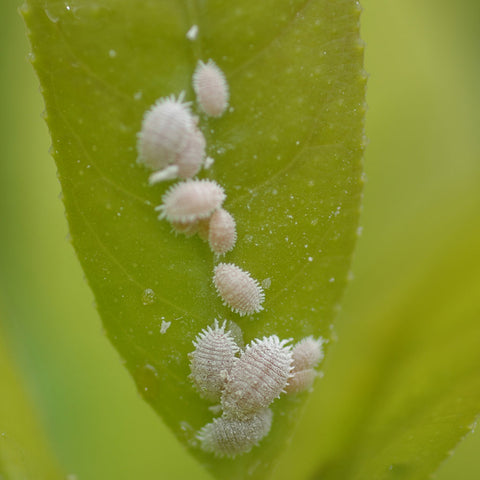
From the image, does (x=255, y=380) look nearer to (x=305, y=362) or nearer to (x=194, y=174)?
(x=305, y=362)

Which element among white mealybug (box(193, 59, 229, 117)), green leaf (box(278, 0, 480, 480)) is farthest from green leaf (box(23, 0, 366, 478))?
green leaf (box(278, 0, 480, 480))

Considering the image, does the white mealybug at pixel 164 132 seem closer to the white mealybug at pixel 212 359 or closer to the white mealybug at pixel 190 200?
the white mealybug at pixel 190 200

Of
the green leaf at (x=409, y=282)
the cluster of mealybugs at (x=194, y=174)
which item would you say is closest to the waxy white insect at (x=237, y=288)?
the cluster of mealybugs at (x=194, y=174)

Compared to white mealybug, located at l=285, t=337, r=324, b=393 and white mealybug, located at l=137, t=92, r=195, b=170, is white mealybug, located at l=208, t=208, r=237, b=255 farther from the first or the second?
white mealybug, located at l=285, t=337, r=324, b=393

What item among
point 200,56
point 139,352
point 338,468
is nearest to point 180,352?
point 139,352

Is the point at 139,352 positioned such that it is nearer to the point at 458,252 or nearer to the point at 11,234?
the point at 11,234

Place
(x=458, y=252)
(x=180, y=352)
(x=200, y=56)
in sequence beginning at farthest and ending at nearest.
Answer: (x=458, y=252), (x=180, y=352), (x=200, y=56)

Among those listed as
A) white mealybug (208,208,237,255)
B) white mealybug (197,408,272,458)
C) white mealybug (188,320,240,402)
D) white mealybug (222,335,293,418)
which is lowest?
white mealybug (197,408,272,458)

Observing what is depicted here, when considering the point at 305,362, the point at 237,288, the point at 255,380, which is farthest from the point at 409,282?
the point at 237,288
